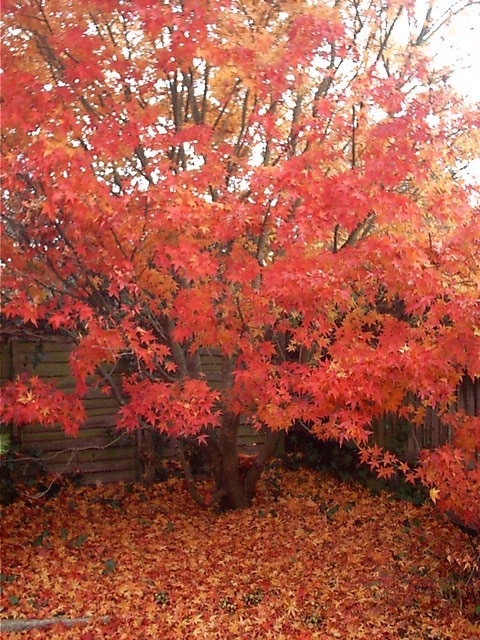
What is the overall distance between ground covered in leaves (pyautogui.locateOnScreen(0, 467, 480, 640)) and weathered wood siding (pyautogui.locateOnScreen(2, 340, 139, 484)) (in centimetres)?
26

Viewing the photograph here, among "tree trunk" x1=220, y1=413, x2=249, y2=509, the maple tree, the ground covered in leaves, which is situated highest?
the maple tree

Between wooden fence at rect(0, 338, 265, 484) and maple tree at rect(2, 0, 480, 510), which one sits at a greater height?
maple tree at rect(2, 0, 480, 510)

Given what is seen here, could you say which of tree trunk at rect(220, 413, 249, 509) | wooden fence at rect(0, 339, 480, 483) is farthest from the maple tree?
wooden fence at rect(0, 339, 480, 483)

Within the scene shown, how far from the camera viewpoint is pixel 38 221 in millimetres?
5352

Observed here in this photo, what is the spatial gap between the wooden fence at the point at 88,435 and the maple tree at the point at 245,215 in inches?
93.4

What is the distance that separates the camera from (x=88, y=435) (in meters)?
8.53

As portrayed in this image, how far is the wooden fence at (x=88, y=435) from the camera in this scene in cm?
817

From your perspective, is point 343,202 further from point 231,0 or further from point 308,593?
point 308,593

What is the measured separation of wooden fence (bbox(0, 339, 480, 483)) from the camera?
8172 millimetres

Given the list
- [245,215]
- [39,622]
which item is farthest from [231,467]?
[245,215]

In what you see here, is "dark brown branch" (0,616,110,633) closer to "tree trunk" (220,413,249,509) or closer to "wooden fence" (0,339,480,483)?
"tree trunk" (220,413,249,509)

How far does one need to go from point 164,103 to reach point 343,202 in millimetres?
2252

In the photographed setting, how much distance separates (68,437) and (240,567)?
117 inches

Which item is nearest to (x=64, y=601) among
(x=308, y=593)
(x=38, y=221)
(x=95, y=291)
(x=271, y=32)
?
(x=308, y=593)
